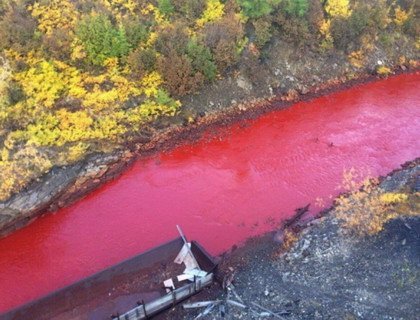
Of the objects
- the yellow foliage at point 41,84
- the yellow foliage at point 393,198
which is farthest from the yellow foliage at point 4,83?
the yellow foliage at point 393,198

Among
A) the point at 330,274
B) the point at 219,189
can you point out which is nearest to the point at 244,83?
the point at 219,189

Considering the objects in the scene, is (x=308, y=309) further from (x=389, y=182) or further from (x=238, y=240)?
(x=389, y=182)

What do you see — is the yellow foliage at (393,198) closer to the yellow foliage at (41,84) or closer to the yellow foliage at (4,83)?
the yellow foliage at (41,84)

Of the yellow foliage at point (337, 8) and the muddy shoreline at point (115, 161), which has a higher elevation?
the yellow foliage at point (337, 8)

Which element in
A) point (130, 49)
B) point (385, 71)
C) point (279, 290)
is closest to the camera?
point (279, 290)

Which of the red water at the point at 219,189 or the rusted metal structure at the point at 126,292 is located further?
the red water at the point at 219,189

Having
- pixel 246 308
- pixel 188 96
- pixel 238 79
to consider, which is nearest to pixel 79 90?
pixel 188 96
